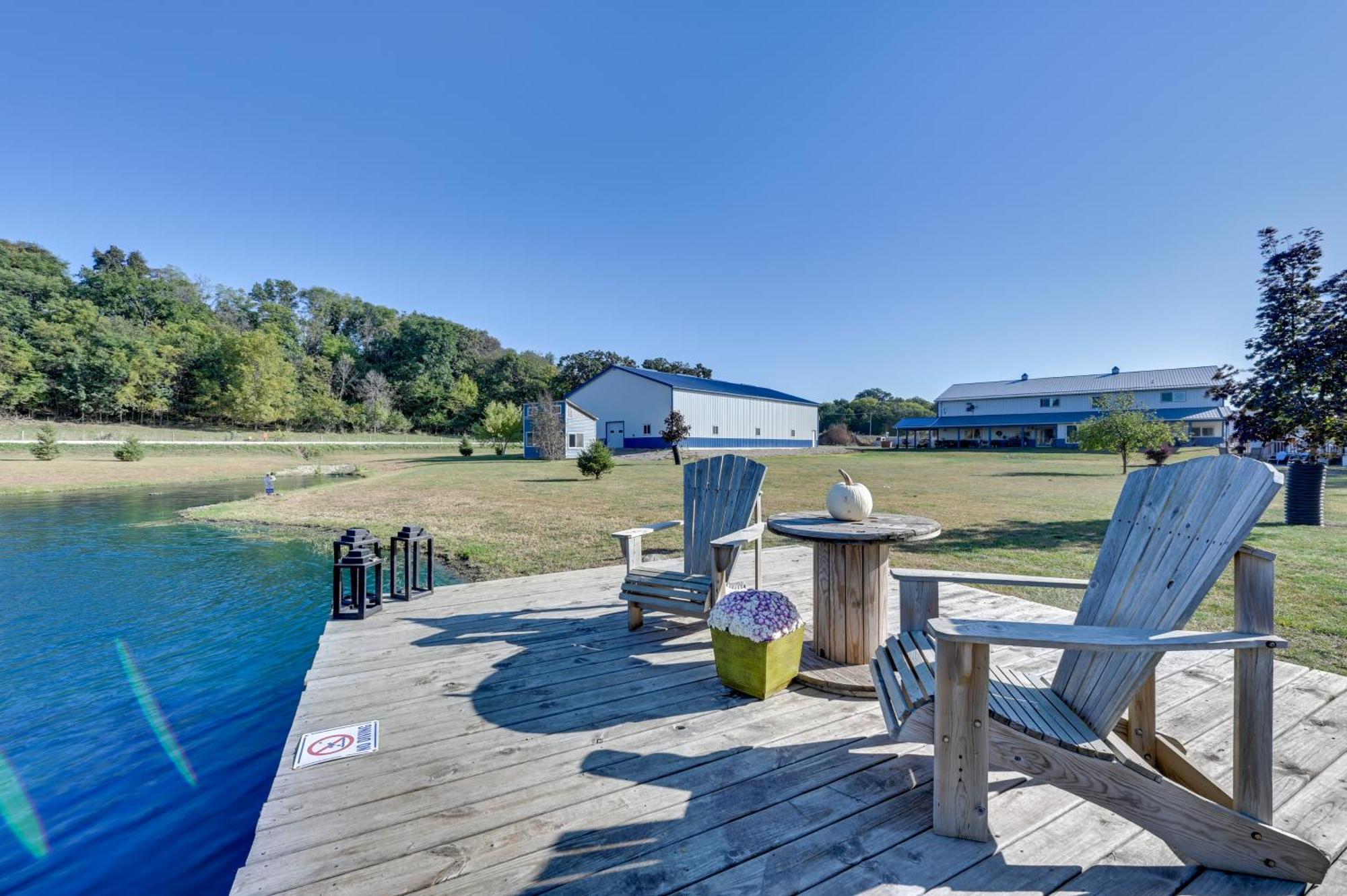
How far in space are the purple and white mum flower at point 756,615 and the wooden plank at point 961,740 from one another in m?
1.03

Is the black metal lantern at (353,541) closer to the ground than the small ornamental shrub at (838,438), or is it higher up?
closer to the ground

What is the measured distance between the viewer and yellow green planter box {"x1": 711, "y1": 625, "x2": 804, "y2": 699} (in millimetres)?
2674

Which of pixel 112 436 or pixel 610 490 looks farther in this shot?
pixel 112 436

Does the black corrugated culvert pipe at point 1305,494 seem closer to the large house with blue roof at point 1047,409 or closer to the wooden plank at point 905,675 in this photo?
the wooden plank at point 905,675

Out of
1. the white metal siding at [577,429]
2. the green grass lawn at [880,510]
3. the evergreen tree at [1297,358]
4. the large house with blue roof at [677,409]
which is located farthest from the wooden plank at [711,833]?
the large house with blue roof at [677,409]

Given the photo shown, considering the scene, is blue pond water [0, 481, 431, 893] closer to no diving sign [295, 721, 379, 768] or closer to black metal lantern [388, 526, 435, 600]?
no diving sign [295, 721, 379, 768]

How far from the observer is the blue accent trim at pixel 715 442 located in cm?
3203

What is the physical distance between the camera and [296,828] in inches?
72.1

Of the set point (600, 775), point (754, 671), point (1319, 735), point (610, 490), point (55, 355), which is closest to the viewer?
point (600, 775)

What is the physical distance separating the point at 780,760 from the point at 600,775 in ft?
2.42

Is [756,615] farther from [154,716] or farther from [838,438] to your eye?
[838,438]

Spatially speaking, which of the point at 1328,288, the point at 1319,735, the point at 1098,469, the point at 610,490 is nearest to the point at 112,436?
the point at 610,490

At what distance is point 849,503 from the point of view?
303 cm

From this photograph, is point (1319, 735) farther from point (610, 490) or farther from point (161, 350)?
point (161, 350)
